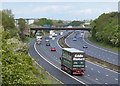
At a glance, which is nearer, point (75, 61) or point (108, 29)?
point (75, 61)

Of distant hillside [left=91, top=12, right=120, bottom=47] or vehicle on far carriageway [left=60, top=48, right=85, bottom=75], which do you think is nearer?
vehicle on far carriageway [left=60, top=48, right=85, bottom=75]

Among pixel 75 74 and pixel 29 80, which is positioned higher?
pixel 29 80

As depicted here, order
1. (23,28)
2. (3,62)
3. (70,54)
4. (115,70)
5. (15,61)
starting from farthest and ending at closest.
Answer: (23,28) < (115,70) < (70,54) < (15,61) < (3,62)

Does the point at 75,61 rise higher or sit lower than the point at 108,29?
higher

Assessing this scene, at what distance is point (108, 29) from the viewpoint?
348 ft

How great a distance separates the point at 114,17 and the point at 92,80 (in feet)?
268

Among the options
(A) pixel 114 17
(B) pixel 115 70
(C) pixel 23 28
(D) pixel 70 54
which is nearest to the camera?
(D) pixel 70 54

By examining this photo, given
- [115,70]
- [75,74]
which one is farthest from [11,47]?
[115,70]

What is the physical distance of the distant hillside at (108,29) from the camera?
96.3 m

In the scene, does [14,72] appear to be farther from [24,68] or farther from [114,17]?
[114,17]

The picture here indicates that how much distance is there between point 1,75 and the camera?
62.8ft

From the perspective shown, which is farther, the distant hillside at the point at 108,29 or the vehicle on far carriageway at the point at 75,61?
the distant hillside at the point at 108,29

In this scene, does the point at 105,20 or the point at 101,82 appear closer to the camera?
the point at 101,82

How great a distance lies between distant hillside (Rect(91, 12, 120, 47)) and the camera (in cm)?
9633
